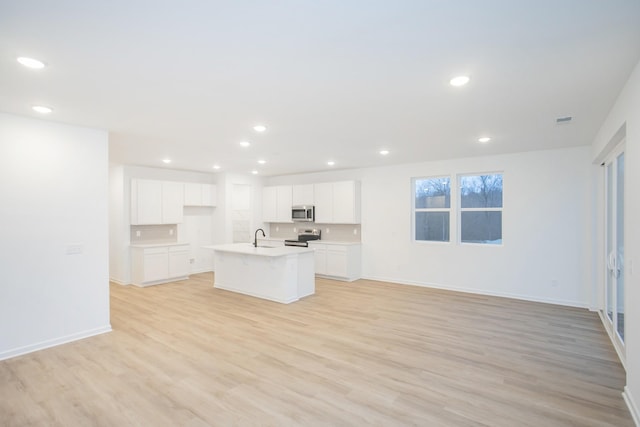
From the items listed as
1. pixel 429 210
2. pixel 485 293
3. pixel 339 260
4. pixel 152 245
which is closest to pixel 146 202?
pixel 152 245

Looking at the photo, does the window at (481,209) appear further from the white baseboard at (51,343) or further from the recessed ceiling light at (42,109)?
the recessed ceiling light at (42,109)

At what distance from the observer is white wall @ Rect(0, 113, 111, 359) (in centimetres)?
350

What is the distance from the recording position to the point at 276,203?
29.5ft

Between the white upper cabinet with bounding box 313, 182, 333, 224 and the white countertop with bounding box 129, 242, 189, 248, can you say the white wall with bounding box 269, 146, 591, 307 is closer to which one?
the white upper cabinet with bounding box 313, 182, 333, 224

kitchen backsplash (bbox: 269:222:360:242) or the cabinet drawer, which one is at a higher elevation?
kitchen backsplash (bbox: 269:222:360:242)

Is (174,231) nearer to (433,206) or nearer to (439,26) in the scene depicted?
(433,206)

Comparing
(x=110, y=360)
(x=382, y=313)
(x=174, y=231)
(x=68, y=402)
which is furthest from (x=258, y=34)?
(x=174, y=231)

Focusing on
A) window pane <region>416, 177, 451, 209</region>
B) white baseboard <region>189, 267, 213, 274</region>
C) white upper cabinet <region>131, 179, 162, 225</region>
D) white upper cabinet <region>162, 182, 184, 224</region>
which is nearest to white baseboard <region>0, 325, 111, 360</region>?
white upper cabinet <region>131, 179, 162, 225</region>

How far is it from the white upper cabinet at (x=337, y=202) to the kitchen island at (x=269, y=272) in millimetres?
1882

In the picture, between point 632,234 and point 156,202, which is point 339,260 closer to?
point 156,202

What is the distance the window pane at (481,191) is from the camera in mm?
6133

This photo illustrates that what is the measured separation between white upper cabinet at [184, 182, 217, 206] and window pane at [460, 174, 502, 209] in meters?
5.95

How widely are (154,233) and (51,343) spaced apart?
13.4 ft

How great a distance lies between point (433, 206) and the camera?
22.5 ft
